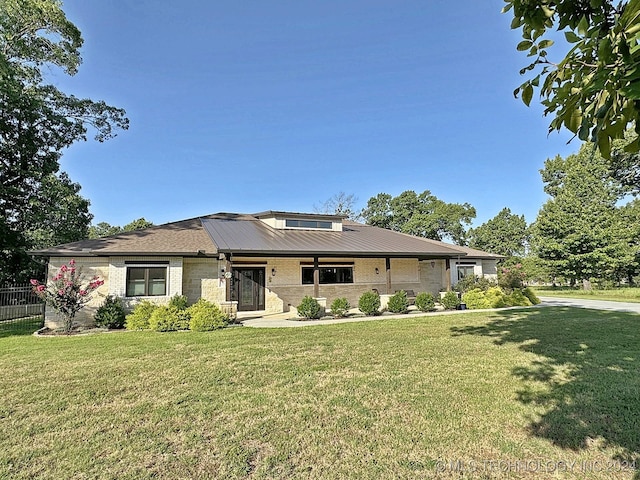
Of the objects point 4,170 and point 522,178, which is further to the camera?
point 522,178

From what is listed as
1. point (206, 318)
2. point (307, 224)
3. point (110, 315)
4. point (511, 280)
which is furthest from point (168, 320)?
point (511, 280)

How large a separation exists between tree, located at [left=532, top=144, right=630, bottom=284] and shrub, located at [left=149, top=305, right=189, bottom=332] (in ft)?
109

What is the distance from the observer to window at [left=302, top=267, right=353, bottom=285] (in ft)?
61.6

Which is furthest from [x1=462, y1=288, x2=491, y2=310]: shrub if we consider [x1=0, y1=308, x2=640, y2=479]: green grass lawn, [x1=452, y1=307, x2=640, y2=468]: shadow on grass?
Answer: [x1=0, y1=308, x2=640, y2=479]: green grass lawn

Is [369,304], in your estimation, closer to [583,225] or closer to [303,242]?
[303,242]

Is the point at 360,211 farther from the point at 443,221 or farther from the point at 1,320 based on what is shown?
the point at 1,320

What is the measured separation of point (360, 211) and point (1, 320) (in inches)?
1433

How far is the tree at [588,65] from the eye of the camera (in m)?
1.33

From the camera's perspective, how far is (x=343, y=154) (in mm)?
28203

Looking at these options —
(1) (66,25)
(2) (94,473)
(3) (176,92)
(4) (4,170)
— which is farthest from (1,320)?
(2) (94,473)

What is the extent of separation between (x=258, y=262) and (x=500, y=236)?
38247 millimetres

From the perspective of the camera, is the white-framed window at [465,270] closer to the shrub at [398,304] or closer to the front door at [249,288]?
the shrub at [398,304]

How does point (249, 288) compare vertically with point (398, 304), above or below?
above

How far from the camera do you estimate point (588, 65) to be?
70.3 inches
